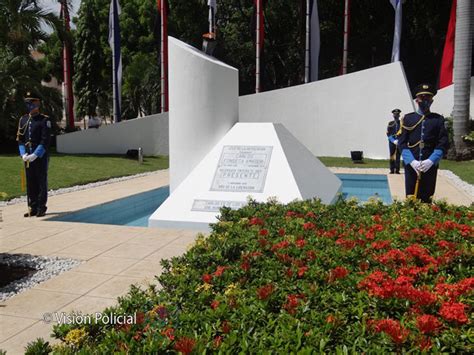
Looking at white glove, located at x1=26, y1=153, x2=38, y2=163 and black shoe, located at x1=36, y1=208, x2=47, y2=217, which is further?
black shoe, located at x1=36, y1=208, x2=47, y2=217

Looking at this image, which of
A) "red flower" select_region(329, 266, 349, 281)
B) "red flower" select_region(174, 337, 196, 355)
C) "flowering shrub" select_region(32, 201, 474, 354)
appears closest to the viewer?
"red flower" select_region(174, 337, 196, 355)

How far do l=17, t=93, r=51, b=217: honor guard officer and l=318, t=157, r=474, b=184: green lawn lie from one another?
996cm

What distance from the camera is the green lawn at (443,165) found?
1326 cm

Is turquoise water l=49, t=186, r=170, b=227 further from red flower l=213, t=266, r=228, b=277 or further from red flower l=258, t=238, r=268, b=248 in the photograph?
red flower l=213, t=266, r=228, b=277

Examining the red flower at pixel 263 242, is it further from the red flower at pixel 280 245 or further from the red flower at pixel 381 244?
the red flower at pixel 381 244

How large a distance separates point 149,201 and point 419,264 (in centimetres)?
781

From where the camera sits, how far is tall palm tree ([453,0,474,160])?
15531 mm

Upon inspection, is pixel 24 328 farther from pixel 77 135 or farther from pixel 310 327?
pixel 77 135

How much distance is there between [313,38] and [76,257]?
63.8 ft

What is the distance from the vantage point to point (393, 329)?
2.15 m

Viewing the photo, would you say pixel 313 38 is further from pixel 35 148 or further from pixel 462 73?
pixel 35 148

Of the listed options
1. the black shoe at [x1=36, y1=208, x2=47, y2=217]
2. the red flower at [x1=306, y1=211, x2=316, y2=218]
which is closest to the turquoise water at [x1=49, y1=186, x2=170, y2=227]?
the black shoe at [x1=36, y1=208, x2=47, y2=217]

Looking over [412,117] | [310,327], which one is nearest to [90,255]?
[310,327]

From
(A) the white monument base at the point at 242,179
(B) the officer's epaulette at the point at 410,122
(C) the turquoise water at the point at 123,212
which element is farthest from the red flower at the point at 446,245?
(C) the turquoise water at the point at 123,212
